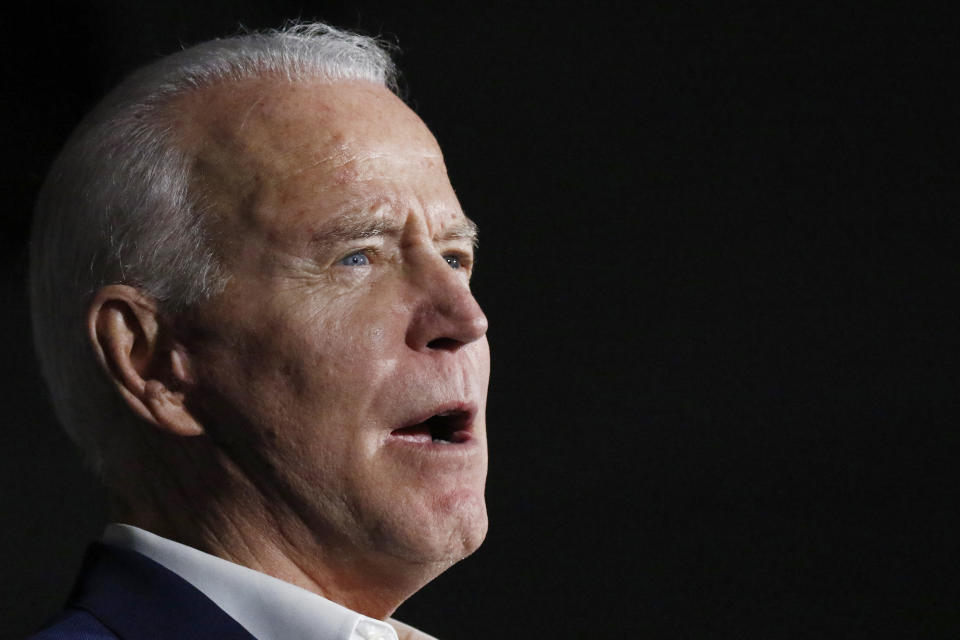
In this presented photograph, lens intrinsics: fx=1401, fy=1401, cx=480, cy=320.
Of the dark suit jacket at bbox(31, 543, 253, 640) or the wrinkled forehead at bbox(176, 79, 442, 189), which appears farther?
the wrinkled forehead at bbox(176, 79, 442, 189)

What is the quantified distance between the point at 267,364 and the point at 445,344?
0.22m

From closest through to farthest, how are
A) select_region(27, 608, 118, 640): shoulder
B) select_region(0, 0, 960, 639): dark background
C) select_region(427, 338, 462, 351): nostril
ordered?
select_region(27, 608, 118, 640): shoulder, select_region(427, 338, 462, 351): nostril, select_region(0, 0, 960, 639): dark background

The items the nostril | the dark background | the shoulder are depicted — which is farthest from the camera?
the dark background

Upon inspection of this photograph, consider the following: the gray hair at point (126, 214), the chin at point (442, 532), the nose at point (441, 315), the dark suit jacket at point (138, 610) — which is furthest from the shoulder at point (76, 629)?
the nose at point (441, 315)

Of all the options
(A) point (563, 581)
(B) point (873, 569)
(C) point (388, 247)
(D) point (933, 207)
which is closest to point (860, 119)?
(D) point (933, 207)

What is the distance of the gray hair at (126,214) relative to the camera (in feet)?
5.80

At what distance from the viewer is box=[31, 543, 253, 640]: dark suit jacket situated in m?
1.66

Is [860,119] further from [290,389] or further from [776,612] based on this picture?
[290,389]

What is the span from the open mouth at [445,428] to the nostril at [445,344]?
8cm

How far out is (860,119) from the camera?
2980mm

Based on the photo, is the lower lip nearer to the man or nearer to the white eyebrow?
the man

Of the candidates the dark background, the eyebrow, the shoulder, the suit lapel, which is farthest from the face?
the dark background

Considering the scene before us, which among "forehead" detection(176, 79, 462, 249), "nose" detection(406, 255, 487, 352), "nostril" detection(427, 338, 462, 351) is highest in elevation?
"forehead" detection(176, 79, 462, 249)

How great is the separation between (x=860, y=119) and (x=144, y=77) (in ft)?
5.45
